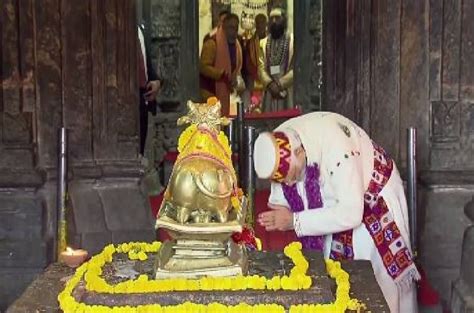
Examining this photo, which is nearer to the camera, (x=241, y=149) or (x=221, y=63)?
(x=241, y=149)

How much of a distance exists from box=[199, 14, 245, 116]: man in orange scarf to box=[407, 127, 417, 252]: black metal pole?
5.55 metres

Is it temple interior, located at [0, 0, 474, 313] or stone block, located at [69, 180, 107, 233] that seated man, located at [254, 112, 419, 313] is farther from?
stone block, located at [69, 180, 107, 233]

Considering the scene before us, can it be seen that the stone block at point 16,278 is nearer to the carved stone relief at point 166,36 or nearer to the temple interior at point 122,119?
the temple interior at point 122,119

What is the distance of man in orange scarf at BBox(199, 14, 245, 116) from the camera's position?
413 inches

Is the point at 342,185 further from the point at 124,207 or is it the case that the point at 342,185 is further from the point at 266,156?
the point at 124,207

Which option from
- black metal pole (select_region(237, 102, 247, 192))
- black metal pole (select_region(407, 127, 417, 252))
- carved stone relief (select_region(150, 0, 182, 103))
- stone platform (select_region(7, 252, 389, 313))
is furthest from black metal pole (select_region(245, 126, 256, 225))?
carved stone relief (select_region(150, 0, 182, 103))

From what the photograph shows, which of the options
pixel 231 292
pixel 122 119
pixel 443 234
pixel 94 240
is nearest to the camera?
pixel 231 292

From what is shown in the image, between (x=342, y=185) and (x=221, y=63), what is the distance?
291 inches

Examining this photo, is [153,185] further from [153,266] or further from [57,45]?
[153,266]

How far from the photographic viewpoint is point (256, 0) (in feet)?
41.6

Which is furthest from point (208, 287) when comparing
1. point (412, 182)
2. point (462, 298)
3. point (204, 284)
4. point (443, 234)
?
point (443, 234)

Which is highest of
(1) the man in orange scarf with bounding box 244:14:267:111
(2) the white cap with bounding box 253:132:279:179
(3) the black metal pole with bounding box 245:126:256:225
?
(1) the man in orange scarf with bounding box 244:14:267:111

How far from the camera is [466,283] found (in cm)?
379

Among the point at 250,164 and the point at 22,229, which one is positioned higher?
the point at 250,164
